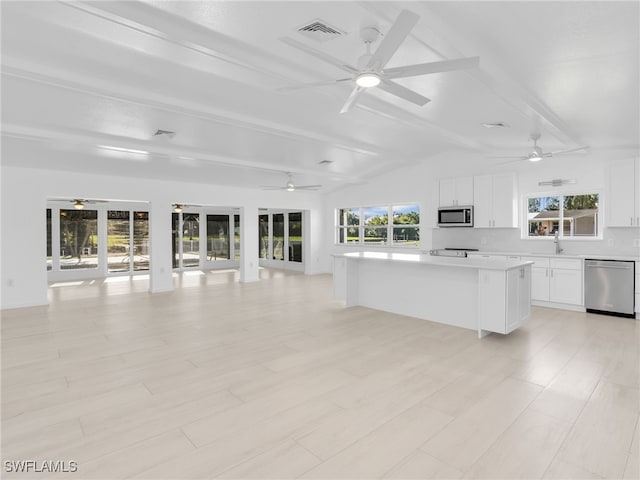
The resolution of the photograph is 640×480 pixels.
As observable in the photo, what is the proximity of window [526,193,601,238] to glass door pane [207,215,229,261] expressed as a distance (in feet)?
30.2

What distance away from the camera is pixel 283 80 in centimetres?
357

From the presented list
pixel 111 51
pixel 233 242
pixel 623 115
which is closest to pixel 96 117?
pixel 111 51

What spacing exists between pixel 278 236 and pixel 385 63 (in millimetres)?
10357

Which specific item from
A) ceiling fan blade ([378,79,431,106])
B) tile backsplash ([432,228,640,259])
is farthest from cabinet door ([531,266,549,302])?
ceiling fan blade ([378,79,431,106])

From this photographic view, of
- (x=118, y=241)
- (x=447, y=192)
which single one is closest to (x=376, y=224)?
(x=447, y=192)

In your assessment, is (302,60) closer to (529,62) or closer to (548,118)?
(529,62)

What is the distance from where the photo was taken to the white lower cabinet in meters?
5.54

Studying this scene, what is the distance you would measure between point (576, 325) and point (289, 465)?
15.0 ft

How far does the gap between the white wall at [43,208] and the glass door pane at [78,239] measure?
3675 millimetres

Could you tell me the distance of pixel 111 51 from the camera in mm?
2986

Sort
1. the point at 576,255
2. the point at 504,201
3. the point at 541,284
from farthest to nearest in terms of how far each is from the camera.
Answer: the point at 504,201 → the point at 541,284 → the point at 576,255

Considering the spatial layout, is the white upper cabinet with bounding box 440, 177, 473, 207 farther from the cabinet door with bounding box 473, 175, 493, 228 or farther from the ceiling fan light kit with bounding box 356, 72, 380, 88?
the ceiling fan light kit with bounding box 356, 72, 380, 88

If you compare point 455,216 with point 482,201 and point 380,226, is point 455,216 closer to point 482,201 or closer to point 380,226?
point 482,201

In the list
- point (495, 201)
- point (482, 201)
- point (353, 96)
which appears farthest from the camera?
point (482, 201)
